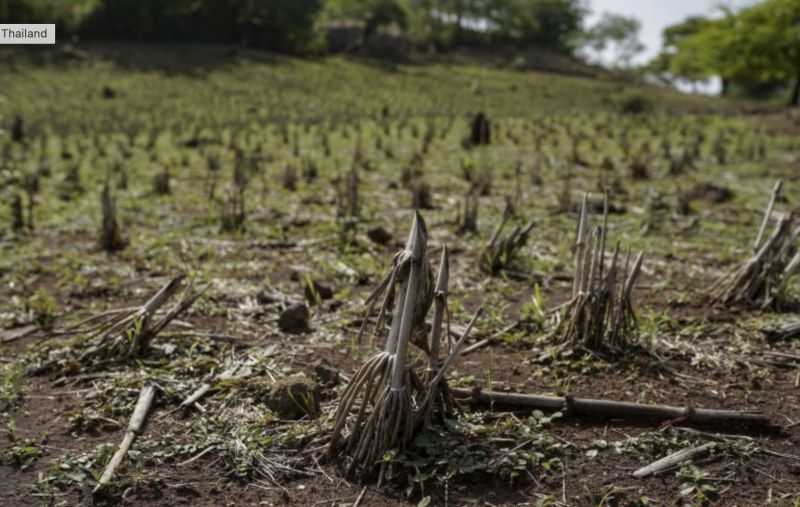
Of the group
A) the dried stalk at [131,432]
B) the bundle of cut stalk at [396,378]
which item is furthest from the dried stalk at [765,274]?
the dried stalk at [131,432]

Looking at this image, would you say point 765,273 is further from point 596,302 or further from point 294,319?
point 294,319

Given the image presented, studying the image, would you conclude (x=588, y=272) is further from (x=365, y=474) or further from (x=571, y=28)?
(x=571, y=28)

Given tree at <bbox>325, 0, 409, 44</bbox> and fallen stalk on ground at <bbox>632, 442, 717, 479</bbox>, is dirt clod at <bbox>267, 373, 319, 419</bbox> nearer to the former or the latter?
fallen stalk on ground at <bbox>632, 442, 717, 479</bbox>

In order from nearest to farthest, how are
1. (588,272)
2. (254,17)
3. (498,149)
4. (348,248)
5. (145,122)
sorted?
(588,272)
(348,248)
(498,149)
(145,122)
(254,17)

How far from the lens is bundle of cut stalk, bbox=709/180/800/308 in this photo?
471cm

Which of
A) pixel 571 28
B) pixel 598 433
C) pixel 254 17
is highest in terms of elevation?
pixel 571 28

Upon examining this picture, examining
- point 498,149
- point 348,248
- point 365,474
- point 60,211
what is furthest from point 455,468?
point 498,149

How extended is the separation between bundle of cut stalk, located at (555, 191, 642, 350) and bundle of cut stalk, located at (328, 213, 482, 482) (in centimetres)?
120

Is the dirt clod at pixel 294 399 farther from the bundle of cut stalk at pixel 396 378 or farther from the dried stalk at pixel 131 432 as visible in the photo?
the dried stalk at pixel 131 432

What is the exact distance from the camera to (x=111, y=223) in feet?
21.4

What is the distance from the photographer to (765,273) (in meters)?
4.83

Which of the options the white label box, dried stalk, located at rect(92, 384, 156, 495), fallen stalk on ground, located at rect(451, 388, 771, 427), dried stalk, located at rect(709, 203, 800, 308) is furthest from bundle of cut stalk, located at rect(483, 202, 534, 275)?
the white label box

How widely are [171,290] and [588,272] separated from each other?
94.3 inches

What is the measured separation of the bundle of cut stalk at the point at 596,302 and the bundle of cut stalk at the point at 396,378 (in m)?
1.20
